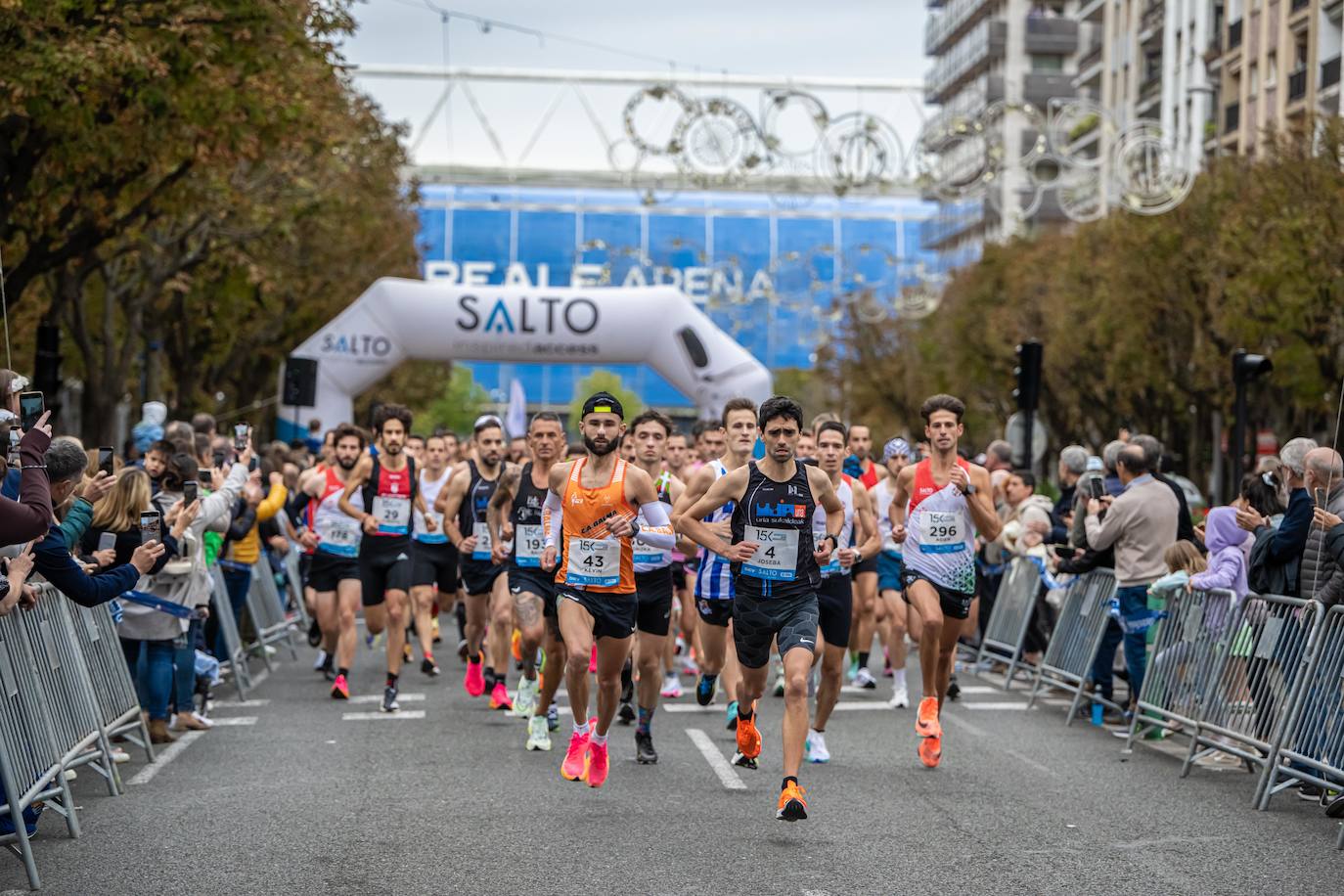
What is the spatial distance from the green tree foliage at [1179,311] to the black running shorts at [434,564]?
702 inches

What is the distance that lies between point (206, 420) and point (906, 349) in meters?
48.5

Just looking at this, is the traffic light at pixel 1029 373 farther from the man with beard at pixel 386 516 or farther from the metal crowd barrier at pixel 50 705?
the metal crowd barrier at pixel 50 705

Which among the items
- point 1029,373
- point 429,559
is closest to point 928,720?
point 429,559

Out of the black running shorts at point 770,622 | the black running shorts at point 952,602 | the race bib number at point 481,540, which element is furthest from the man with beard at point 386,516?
the black running shorts at point 770,622

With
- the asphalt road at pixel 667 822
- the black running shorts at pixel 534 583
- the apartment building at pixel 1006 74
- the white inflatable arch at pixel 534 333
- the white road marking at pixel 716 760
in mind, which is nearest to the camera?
the asphalt road at pixel 667 822

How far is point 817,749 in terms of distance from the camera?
10.7 meters

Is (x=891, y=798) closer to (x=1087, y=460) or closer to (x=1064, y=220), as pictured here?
(x=1087, y=460)

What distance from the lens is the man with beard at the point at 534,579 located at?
11.0m

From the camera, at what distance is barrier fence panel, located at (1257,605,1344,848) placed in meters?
8.99

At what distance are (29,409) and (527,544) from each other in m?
4.81

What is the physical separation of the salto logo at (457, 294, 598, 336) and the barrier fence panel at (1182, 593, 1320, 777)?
61.1 ft

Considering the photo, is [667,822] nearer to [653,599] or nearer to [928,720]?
[653,599]

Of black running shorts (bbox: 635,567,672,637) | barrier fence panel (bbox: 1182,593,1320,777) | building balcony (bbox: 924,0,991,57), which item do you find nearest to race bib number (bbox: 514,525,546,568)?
black running shorts (bbox: 635,567,672,637)

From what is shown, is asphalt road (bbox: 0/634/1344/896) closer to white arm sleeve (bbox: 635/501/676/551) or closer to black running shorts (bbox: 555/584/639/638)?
black running shorts (bbox: 555/584/639/638)
